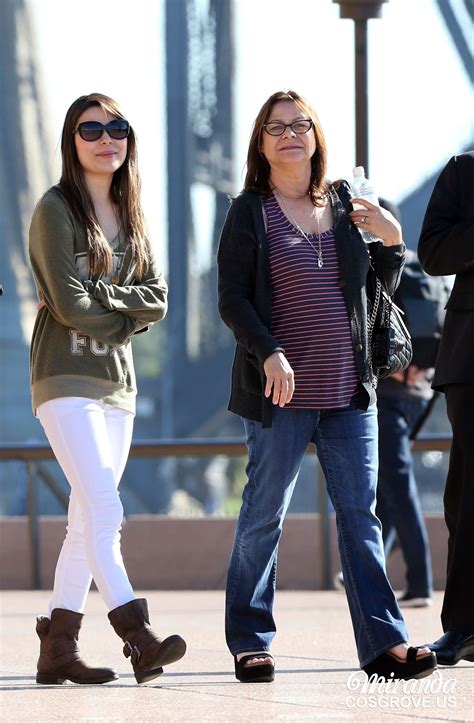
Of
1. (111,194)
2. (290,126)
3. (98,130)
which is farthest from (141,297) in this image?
(290,126)

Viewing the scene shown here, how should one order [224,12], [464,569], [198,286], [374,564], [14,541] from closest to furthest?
1. [374,564]
2. [464,569]
3. [14,541]
4. [198,286]
5. [224,12]

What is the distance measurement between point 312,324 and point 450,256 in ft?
1.59

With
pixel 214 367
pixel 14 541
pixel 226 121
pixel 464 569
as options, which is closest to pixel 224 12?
pixel 226 121

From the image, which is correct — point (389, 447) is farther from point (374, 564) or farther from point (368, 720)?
point (368, 720)

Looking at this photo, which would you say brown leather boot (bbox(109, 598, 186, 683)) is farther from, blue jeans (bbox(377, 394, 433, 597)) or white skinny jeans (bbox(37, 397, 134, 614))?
blue jeans (bbox(377, 394, 433, 597))

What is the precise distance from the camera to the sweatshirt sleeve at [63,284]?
398 cm

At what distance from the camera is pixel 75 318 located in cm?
397

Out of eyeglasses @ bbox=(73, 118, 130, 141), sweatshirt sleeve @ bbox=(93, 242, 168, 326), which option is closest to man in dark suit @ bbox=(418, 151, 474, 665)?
sweatshirt sleeve @ bbox=(93, 242, 168, 326)

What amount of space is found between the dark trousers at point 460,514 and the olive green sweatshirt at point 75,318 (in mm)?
884

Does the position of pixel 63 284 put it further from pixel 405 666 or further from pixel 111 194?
pixel 405 666

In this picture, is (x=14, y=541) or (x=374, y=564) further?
(x=14, y=541)

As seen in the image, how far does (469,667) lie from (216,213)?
4274 centimetres

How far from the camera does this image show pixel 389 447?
6.22 m

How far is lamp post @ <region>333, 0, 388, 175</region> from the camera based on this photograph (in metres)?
6.39
